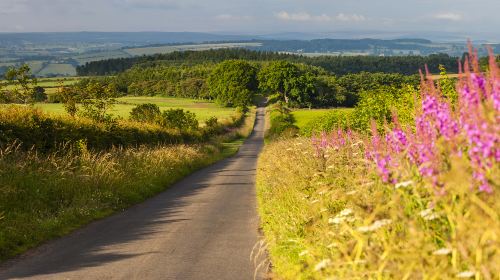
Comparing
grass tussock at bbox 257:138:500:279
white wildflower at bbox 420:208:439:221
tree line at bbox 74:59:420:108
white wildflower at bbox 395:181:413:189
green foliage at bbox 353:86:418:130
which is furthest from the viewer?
tree line at bbox 74:59:420:108

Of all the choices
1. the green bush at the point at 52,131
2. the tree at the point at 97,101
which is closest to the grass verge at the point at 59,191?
the green bush at the point at 52,131

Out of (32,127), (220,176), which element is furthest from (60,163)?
(220,176)

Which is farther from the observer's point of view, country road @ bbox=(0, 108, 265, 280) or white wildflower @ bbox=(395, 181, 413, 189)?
country road @ bbox=(0, 108, 265, 280)

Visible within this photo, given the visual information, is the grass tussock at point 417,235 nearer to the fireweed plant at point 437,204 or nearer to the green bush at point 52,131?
the fireweed plant at point 437,204

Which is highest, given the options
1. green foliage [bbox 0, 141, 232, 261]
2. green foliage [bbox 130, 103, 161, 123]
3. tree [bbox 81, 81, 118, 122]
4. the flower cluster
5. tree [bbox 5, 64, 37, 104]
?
the flower cluster

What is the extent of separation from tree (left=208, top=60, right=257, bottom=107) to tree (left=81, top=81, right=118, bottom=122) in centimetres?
9456

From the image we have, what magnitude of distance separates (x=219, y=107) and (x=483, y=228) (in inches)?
4974

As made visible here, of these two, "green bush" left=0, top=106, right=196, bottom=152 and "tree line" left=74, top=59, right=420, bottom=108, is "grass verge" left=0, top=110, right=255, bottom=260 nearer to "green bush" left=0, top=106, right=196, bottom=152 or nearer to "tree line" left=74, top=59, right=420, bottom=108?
"green bush" left=0, top=106, right=196, bottom=152

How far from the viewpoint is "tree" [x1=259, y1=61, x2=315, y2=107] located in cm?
12762

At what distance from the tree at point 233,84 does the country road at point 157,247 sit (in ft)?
363

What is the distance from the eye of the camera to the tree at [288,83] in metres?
128

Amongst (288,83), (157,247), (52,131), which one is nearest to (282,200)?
(157,247)

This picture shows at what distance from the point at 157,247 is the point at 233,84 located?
119m

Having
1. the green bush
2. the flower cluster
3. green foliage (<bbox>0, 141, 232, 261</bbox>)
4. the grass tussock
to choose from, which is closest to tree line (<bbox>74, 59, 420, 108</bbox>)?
the green bush
